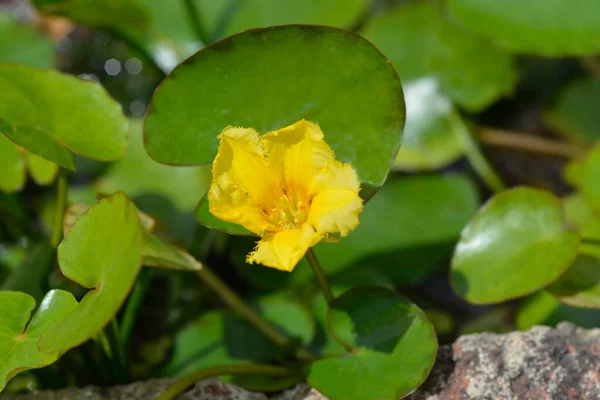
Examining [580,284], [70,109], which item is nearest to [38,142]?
[70,109]

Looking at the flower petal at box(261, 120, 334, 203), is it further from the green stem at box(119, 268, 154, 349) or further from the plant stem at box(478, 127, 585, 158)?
the plant stem at box(478, 127, 585, 158)

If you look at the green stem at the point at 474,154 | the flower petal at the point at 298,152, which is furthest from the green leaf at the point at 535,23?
the flower petal at the point at 298,152

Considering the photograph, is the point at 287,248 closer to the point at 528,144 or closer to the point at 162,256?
the point at 162,256

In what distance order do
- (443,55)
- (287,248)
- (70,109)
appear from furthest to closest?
(443,55) → (70,109) → (287,248)

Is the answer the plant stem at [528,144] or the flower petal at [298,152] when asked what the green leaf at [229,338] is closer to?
the flower petal at [298,152]

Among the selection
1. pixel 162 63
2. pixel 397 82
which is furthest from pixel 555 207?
pixel 162 63
